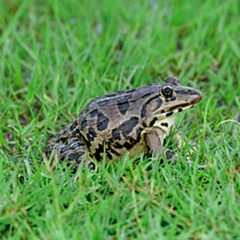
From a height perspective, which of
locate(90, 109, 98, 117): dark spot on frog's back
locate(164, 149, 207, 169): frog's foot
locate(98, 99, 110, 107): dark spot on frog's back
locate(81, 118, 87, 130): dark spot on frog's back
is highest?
locate(98, 99, 110, 107): dark spot on frog's back

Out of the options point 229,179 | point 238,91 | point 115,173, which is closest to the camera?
point 229,179

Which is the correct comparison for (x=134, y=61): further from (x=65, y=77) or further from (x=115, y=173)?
(x=115, y=173)

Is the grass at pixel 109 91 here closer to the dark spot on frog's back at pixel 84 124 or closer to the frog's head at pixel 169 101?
the frog's head at pixel 169 101

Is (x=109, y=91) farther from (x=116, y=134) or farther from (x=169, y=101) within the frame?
(x=169, y=101)

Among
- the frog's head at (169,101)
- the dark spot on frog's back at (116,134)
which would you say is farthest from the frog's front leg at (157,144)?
the dark spot on frog's back at (116,134)

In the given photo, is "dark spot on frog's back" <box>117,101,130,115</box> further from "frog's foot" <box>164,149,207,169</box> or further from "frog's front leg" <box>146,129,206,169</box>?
"frog's foot" <box>164,149,207,169</box>

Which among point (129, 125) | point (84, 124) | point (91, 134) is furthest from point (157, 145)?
point (84, 124)

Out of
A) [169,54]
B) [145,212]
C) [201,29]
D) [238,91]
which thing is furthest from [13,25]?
[145,212]


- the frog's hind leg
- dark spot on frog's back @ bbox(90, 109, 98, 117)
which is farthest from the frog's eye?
the frog's hind leg
